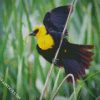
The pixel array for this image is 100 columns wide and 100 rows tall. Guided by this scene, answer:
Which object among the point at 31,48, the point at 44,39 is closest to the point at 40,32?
the point at 44,39

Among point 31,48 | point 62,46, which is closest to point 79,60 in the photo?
point 62,46

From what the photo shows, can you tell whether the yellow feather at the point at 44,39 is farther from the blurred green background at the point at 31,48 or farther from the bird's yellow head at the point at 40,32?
the blurred green background at the point at 31,48

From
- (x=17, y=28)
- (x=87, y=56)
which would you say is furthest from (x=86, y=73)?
(x=17, y=28)

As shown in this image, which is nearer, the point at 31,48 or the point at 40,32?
the point at 40,32

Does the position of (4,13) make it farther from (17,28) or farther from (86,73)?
(86,73)

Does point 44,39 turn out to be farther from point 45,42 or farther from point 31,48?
point 31,48

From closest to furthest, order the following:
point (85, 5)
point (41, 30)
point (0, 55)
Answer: point (41, 30) < point (0, 55) < point (85, 5)
